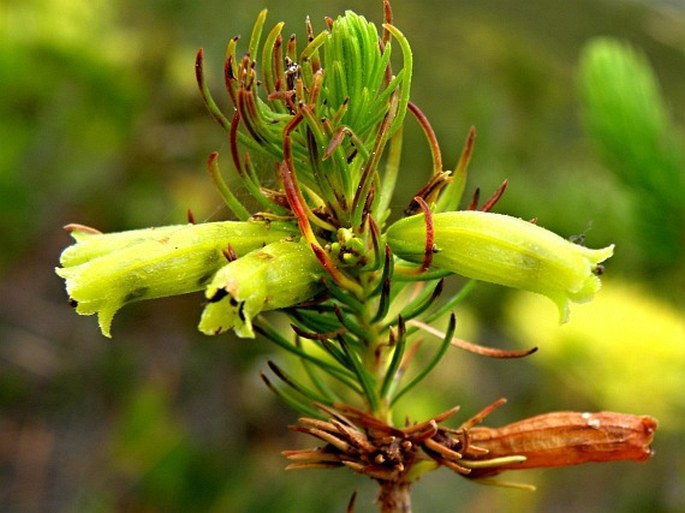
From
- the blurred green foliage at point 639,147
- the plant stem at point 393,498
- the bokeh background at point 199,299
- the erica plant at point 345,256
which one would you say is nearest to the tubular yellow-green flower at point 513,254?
the erica plant at point 345,256

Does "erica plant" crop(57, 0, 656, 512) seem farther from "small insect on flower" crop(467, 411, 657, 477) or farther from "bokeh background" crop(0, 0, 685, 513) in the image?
"bokeh background" crop(0, 0, 685, 513)

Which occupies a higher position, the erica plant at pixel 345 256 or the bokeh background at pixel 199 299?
the erica plant at pixel 345 256

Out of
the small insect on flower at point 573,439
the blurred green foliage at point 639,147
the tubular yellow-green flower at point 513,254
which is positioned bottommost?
the blurred green foliage at point 639,147

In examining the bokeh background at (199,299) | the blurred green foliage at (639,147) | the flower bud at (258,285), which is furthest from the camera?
the bokeh background at (199,299)

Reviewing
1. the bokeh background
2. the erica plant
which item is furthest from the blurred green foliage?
the erica plant

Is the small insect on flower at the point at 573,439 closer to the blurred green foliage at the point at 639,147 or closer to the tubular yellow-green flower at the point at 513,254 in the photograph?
the tubular yellow-green flower at the point at 513,254

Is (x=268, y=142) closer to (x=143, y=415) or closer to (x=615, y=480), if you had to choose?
(x=143, y=415)
